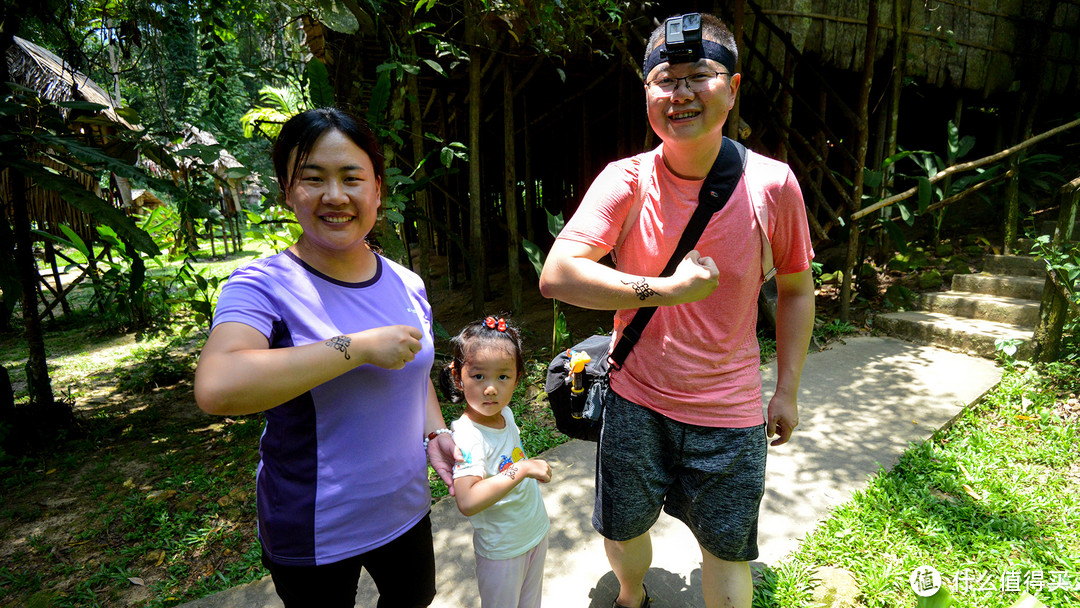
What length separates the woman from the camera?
1.08 m

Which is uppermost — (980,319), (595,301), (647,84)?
(647,84)

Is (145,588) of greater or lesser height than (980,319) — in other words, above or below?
below

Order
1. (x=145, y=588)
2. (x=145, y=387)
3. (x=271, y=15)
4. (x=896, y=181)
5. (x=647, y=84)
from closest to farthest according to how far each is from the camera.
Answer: (x=647, y=84) < (x=145, y=588) < (x=271, y=15) < (x=145, y=387) < (x=896, y=181)

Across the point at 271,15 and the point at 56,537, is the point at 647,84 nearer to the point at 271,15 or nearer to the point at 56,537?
Answer: the point at 56,537

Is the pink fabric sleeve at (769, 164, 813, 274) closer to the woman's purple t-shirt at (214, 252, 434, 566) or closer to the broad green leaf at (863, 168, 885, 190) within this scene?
the woman's purple t-shirt at (214, 252, 434, 566)

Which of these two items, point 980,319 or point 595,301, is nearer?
point 595,301

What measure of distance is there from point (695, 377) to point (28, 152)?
3.71 metres

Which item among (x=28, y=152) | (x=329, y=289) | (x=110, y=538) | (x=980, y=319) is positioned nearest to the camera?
(x=329, y=289)

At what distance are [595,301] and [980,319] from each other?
16.0 ft

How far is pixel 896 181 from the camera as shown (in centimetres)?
762

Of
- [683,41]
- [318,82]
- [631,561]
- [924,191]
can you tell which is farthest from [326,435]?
[924,191]

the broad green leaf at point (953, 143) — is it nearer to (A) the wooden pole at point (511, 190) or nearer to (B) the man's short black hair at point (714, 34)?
(A) the wooden pole at point (511, 190)

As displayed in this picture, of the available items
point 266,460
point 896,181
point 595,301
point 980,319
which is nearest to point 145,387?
point 266,460

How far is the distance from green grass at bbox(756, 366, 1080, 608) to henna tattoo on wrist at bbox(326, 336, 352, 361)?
189 cm
